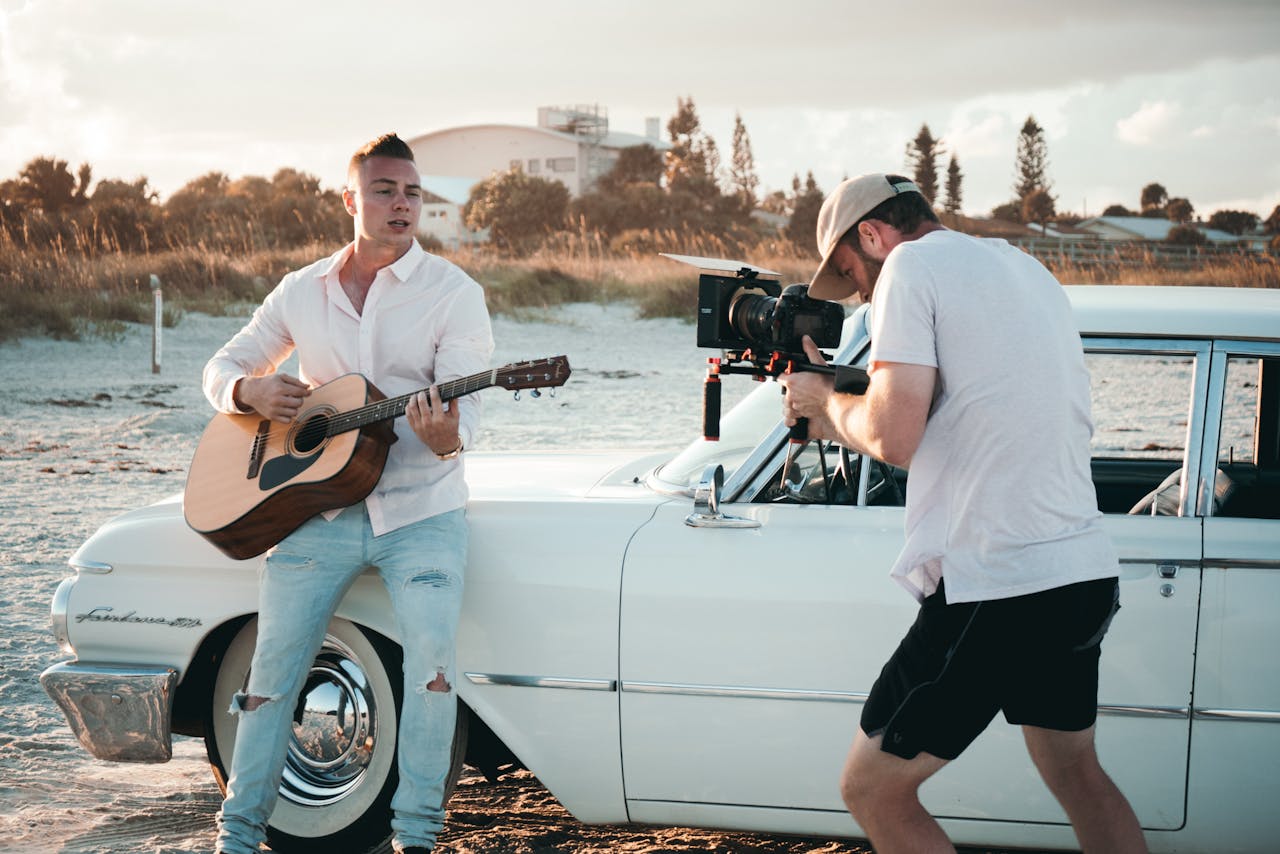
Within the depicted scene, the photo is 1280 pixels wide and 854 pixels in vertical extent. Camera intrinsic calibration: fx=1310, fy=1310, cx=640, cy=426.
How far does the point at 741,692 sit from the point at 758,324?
3.11 feet

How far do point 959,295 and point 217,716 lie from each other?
244 centimetres

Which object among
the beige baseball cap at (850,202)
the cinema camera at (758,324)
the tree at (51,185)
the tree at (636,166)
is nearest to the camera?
the beige baseball cap at (850,202)

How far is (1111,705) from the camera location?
3104mm

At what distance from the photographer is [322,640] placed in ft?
11.3

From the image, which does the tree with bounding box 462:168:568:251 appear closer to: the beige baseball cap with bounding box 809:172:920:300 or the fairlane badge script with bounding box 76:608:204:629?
the fairlane badge script with bounding box 76:608:204:629

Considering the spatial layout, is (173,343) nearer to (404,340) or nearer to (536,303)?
(536,303)

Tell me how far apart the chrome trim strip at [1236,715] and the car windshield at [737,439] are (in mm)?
1264

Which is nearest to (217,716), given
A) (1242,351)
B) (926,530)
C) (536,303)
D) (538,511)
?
(538,511)

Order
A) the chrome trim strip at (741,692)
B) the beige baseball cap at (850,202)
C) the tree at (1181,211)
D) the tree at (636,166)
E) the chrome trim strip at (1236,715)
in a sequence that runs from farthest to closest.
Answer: the tree at (636,166) → the tree at (1181,211) → the chrome trim strip at (741,692) → the chrome trim strip at (1236,715) → the beige baseball cap at (850,202)

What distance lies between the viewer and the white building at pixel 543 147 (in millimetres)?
78875

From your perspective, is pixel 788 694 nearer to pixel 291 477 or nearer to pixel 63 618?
pixel 291 477

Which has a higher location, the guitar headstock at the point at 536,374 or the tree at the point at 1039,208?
the tree at the point at 1039,208

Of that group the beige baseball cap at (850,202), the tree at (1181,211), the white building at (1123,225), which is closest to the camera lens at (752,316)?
the beige baseball cap at (850,202)

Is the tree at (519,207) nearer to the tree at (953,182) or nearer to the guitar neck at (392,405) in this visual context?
the tree at (953,182)
